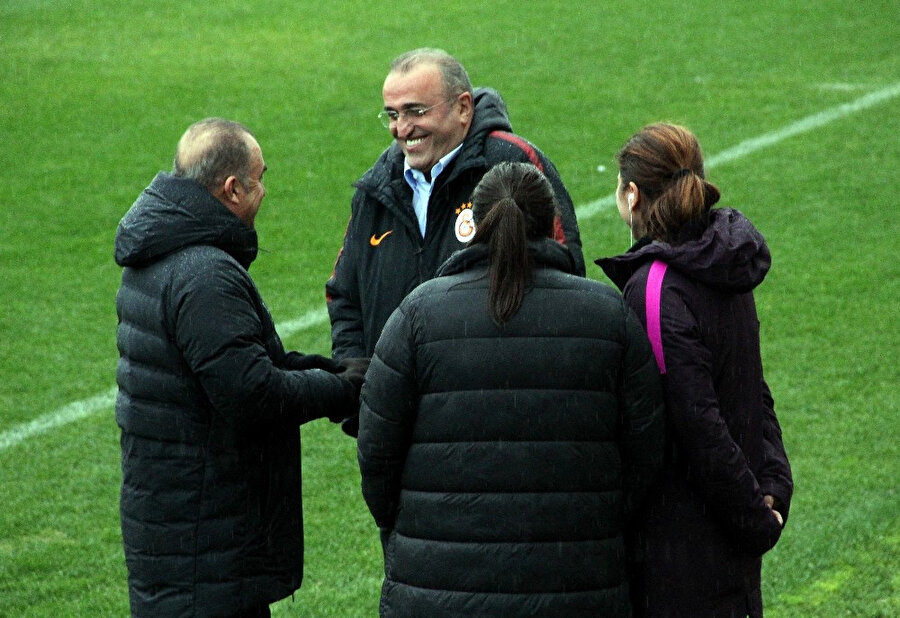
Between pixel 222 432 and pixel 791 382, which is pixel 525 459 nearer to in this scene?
pixel 222 432

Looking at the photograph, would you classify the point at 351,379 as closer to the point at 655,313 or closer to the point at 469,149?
the point at 469,149

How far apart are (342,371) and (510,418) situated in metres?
0.95

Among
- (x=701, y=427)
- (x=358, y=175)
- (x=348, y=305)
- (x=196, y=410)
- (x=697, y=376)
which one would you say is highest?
(x=697, y=376)

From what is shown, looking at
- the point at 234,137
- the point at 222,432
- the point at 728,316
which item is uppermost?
the point at 234,137

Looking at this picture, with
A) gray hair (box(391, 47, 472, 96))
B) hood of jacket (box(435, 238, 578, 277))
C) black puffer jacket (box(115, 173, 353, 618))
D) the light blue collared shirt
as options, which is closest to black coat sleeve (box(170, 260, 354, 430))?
black puffer jacket (box(115, 173, 353, 618))

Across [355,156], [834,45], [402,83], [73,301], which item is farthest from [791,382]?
[834,45]

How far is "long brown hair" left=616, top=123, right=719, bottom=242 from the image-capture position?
3.33 metres

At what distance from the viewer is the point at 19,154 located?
12164 millimetres

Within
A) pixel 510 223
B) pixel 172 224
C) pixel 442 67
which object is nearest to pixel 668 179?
pixel 510 223

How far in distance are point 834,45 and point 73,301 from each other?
9533 mm

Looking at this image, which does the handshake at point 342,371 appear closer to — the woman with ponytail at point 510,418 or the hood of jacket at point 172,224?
the hood of jacket at point 172,224

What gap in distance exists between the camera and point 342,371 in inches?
156

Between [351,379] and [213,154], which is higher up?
[213,154]

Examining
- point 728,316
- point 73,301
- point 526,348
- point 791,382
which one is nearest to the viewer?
point 526,348
